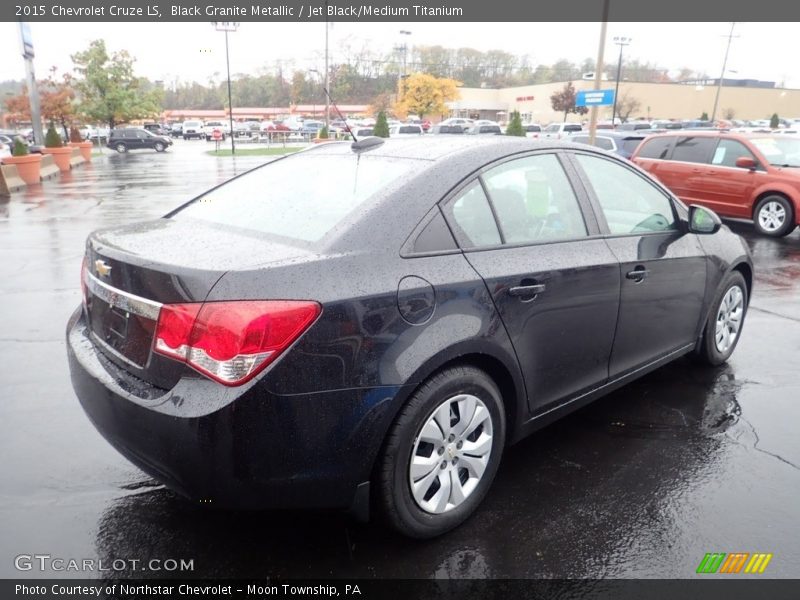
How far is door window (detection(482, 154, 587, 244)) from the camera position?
3066mm

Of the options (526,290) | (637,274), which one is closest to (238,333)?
(526,290)

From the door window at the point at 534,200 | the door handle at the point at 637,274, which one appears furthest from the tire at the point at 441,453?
the door handle at the point at 637,274

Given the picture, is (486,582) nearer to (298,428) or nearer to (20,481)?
(298,428)

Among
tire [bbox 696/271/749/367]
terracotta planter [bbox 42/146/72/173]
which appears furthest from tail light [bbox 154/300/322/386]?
terracotta planter [bbox 42/146/72/173]

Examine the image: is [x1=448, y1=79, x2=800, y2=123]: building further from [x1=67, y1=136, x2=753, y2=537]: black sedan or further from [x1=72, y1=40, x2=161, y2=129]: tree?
[x1=67, y1=136, x2=753, y2=537]: black sedan

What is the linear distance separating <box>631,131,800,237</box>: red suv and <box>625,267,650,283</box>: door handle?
27.1ft

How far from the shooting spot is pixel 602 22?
19.4 m

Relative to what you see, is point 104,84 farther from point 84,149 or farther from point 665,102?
point 665,102

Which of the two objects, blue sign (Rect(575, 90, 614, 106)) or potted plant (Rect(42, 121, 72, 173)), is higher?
blue sign (Rect(575, 90, 614, 106))

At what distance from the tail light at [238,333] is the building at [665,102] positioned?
85417 mm

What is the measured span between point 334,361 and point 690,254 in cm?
278

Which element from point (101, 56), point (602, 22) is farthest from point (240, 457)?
point (101, 56)

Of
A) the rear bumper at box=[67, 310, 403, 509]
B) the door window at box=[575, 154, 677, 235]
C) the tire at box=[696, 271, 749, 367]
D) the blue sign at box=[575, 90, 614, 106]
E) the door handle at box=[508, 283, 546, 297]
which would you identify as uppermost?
the blue sign at box=[575, 90, 614, 106]

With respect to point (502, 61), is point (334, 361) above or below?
below
